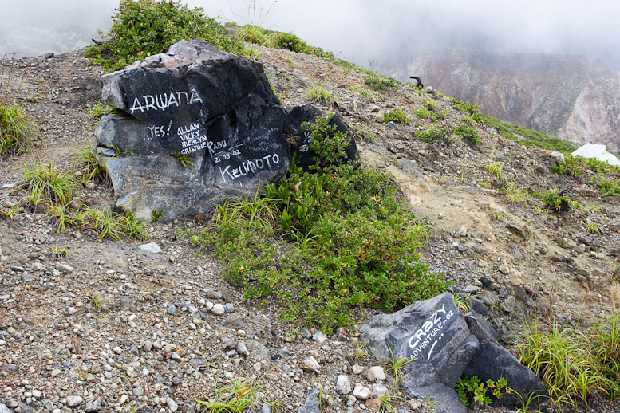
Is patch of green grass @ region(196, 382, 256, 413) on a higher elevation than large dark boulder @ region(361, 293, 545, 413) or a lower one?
lower

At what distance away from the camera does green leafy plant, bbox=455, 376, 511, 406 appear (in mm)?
5734

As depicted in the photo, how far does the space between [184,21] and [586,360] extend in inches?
343

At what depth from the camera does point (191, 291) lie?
20.3ft

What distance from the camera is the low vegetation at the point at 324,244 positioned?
644 centimetres

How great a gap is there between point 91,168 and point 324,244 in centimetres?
346

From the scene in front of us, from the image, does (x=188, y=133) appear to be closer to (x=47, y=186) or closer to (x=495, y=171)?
(x=47, y=186)

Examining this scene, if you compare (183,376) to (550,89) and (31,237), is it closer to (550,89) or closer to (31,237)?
(31,237)

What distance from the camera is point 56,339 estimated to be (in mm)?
5055

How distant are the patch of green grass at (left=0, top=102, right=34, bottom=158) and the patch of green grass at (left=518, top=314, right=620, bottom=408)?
750 centimetres

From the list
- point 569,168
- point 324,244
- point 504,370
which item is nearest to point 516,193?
point 569,168

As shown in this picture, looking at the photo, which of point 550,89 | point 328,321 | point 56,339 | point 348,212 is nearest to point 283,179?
point 348,212

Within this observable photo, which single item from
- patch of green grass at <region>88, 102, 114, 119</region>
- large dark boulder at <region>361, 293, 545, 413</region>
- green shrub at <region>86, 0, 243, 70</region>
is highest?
green shrub at <region>86, 0, 243, 70</region>

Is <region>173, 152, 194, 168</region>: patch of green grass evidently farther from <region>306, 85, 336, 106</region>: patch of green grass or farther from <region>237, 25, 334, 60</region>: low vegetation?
<region>237, 25, 334, 60</region>: low vegetation

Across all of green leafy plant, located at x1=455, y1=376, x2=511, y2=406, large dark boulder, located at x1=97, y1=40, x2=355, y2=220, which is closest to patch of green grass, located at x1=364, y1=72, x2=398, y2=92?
large dark boulder, located at x1=97, y1=40, x2=355, y2=220
